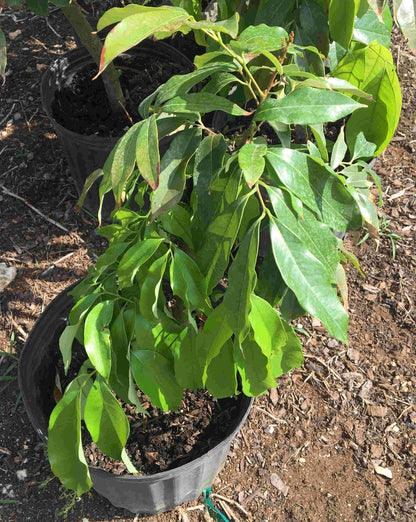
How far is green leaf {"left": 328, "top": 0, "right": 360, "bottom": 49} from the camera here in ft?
3.04

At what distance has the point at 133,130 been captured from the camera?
81 centimetres

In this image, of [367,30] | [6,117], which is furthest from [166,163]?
[6,117]

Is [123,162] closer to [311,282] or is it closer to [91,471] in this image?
[311,282]

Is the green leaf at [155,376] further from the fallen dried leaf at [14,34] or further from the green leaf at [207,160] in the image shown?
the fallen dried leaf at [14,34]

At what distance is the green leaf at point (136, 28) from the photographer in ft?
2.24

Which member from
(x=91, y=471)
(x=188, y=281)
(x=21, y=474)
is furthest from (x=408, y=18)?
(x=21, y=474)

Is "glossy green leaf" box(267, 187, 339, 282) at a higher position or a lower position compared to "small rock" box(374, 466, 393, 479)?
higher

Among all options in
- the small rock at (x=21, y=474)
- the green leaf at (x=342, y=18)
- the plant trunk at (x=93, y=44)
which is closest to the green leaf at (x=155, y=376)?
the green leaf at (x=342, y=18)

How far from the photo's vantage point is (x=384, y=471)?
1.80m

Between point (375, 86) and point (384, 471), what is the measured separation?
1304 millimetres

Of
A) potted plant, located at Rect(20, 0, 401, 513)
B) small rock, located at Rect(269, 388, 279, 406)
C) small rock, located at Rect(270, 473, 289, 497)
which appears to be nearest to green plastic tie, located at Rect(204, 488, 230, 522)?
small rock, located at Rect(270, 473, 289, 497)

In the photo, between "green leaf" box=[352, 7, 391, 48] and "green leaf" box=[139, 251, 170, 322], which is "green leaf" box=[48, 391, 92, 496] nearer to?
"green leaf" box=[139, 251, 170, 322]

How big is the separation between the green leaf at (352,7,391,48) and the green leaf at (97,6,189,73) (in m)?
0.53

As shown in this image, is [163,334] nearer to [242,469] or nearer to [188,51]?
[242,469]
